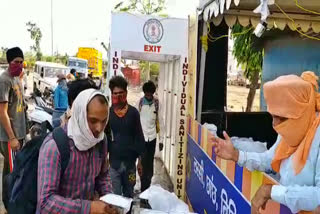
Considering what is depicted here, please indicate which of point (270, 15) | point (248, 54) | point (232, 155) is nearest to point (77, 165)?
point (232, 155)

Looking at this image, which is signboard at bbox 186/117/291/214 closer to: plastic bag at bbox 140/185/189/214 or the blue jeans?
plastic bag at bbox 140/185/189/214

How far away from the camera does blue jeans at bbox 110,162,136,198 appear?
3443mm

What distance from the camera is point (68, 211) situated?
5.16ft

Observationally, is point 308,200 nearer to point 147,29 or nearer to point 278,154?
point 278,154

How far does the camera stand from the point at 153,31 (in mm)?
4535

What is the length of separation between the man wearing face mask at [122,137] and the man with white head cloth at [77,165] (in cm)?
165

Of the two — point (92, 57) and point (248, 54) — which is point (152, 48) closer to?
point (248, 54)

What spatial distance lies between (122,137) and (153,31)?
67.5 inches

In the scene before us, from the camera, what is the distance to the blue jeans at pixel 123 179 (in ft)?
11.3

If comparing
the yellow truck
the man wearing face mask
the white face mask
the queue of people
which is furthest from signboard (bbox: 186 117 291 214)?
the yellow truck

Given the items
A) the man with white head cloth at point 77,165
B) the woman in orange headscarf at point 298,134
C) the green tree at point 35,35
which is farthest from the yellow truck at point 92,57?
the woman in orange headscarf at point 298,134

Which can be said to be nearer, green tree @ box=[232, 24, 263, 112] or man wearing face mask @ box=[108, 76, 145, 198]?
man wearing face mask @ box=[108, 76, 145, 198]

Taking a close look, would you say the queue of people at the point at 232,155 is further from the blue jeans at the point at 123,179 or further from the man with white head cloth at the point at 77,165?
the blue jeans at the point at 123,179

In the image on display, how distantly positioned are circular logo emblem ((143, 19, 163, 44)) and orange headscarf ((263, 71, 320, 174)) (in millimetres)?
3292
